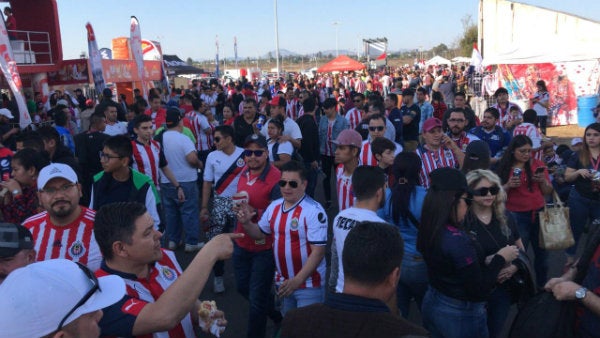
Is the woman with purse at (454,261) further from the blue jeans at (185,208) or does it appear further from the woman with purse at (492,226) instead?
the blue jeans at (185,208)

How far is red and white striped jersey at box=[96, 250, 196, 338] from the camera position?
2049 mm

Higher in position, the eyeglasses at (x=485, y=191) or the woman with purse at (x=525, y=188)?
the eyeglasses at (x=485, y=191)

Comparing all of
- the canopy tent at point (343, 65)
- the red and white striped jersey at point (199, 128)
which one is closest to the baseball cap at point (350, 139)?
the red and white striped jersey at point (199, 128)

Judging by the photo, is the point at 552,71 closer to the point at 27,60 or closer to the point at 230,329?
the point at 230,329

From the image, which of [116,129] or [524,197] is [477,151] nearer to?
[524,197]

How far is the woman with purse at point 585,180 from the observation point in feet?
17.0

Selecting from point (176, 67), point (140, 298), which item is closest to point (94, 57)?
point (140, 298)

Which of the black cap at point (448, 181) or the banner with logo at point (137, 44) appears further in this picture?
the banner with logo at point (137, 44)

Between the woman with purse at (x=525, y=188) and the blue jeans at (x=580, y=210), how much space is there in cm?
70

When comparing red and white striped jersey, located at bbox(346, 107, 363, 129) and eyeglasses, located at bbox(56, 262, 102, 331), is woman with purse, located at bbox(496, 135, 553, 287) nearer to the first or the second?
eyeglasses, located at bbox(56, 262, 102, 331)

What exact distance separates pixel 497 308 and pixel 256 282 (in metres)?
1.89

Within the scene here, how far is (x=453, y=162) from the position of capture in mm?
5551

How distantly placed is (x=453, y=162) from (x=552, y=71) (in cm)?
1379

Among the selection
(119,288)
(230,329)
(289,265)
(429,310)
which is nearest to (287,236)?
(289,265)
